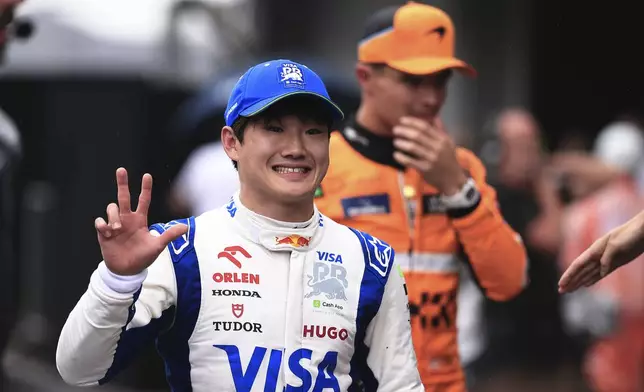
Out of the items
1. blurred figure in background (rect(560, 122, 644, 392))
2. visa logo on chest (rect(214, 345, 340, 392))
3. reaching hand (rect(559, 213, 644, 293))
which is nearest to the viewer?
visa logo on chest (rect(214, 345, 340, 392))

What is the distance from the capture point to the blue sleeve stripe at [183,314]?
157 inches

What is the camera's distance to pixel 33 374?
40.5 ft

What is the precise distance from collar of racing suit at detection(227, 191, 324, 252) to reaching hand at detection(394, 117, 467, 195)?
3.50 ft

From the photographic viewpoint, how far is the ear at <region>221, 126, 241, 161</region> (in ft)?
13.7

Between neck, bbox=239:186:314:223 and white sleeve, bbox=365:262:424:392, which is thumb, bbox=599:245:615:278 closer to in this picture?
white sleeve, bbox=365:262:424:392

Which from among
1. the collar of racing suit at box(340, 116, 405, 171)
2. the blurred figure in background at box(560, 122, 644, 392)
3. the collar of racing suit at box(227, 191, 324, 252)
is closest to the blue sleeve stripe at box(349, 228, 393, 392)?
the collar of racing suit at box(227, 191, 324, 252)

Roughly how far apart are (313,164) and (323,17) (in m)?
12.5

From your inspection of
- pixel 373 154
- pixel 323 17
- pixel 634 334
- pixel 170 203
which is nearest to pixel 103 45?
pixel 323 17

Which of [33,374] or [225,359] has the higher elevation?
[225,359]

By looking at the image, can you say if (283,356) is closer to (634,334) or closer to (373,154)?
(373,154)

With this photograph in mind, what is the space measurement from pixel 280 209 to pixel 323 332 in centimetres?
38

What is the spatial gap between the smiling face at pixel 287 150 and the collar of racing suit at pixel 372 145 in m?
1.21

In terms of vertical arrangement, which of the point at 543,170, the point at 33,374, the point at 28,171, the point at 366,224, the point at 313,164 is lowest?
the point at 33,374

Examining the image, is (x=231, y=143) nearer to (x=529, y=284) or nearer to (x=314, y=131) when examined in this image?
(x=314, y=131)
